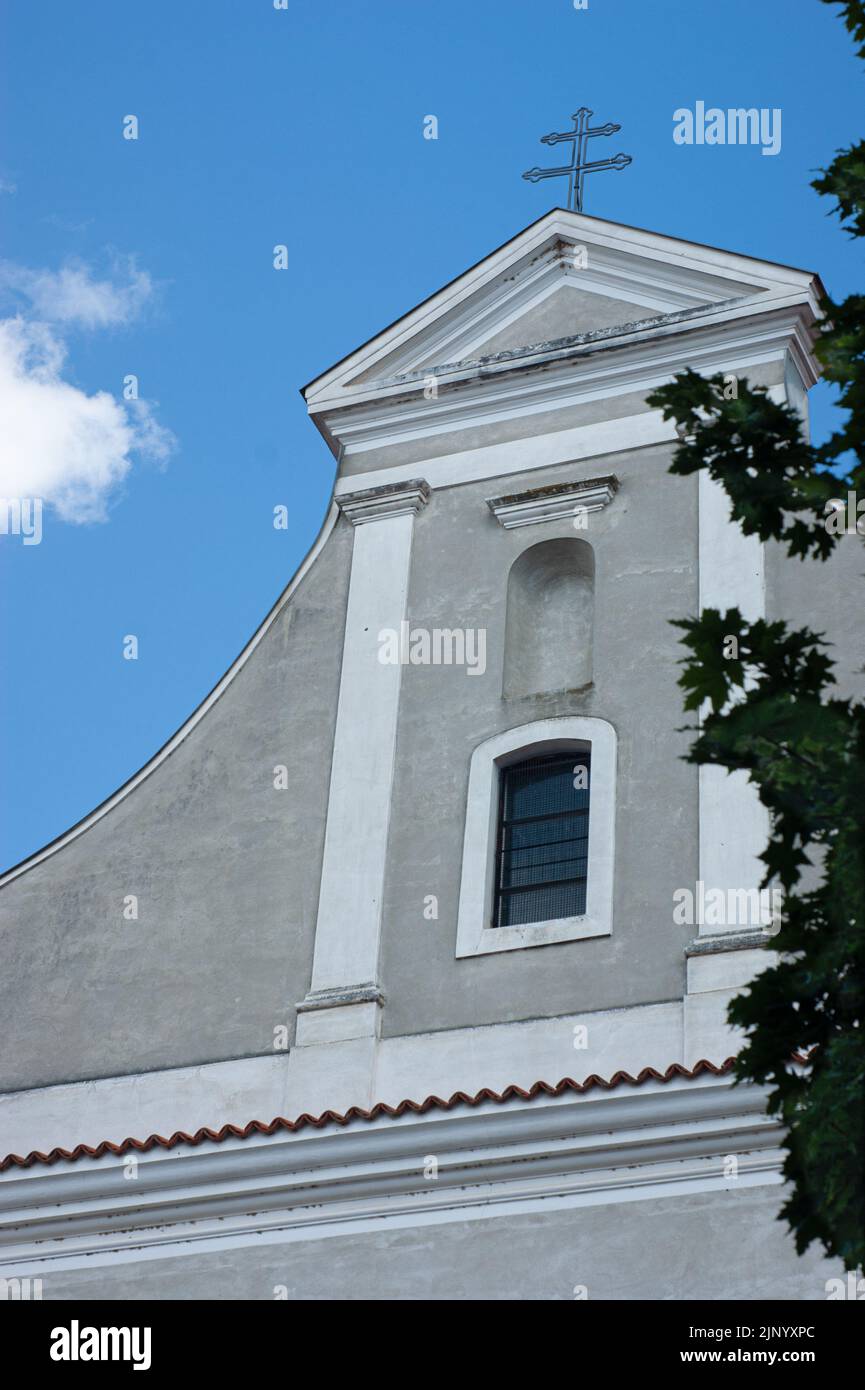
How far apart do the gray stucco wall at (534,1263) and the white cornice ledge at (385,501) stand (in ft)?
15.8

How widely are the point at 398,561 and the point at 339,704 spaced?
3.36 feet

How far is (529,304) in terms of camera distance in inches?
564

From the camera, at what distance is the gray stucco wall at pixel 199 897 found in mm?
12211

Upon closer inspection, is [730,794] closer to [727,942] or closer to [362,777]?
[727,942]

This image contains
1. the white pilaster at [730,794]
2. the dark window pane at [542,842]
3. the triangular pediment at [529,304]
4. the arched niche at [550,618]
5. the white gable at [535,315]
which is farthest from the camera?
the triangular pediment at [529,304]

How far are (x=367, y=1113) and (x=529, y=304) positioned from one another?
19.2ft

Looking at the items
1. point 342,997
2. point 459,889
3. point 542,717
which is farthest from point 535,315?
point 342,997

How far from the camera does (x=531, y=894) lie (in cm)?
1206

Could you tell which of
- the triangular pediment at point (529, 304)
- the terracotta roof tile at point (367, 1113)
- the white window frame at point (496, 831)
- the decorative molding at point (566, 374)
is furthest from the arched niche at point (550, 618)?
the terracotta roof tile at point (367, 1113)

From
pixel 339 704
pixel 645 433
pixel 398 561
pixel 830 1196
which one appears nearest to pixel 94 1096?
pixel 339 704

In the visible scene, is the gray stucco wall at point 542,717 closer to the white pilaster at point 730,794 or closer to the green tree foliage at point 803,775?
the white pilaster at point 730,794

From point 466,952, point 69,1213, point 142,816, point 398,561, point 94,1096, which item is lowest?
point 69,1213

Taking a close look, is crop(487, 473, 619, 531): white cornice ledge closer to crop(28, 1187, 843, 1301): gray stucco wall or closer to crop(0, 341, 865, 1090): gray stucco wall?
crop(0, 341, 865, 1090): gray stucco wall
